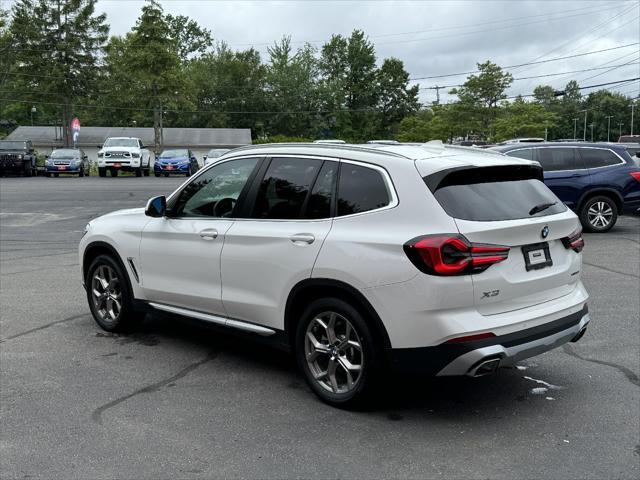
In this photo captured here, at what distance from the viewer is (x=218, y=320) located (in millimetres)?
4980

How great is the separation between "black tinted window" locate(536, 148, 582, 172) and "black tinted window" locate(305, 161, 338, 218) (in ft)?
32.5

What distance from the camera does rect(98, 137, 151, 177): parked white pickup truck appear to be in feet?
115

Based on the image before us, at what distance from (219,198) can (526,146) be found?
9.95 metres

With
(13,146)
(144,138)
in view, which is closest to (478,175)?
(13,146)

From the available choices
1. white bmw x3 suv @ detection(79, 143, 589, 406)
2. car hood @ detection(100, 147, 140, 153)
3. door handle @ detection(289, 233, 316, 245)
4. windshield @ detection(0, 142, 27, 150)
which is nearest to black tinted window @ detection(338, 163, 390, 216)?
white bmw x3 suv @ detection(79, 143, 589, 406)

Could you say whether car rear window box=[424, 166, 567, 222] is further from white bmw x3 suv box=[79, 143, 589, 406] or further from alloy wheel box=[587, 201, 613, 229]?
alloy wheel box=[587, 201, 613, 229]

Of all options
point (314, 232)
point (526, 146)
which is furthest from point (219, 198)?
point (526, 146)

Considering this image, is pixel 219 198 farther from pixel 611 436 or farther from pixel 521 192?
pixel 611 436

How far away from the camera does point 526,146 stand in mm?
13523

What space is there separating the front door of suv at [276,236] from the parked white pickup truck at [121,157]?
106ft

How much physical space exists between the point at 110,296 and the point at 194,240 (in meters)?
1.47

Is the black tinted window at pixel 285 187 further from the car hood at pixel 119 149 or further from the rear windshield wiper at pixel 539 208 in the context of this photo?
the car hood at pixel 119 149

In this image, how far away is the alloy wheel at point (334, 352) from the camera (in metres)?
4.16

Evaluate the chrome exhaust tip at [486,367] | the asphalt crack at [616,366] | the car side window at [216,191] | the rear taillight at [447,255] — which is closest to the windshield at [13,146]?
the car side window at [216,191]
